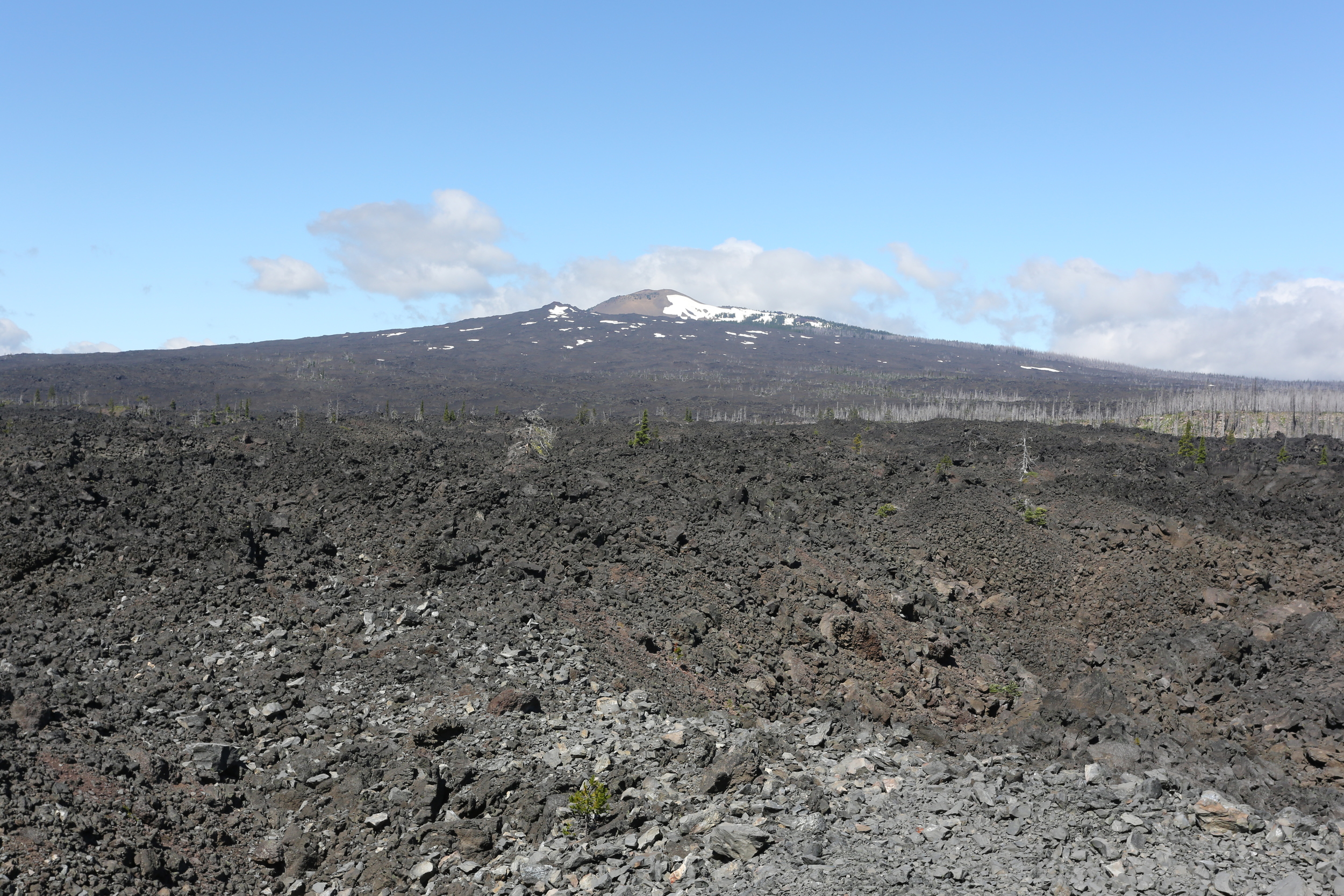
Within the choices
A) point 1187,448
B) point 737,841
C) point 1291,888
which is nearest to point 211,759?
point 737,841

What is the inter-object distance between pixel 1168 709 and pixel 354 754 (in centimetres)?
1641

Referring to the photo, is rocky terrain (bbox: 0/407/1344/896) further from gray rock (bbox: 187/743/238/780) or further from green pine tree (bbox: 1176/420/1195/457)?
green pine tree (bbox: 1176/420/1195/457)

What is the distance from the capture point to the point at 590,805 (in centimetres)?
1084

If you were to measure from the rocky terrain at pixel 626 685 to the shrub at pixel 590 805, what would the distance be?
108 mm

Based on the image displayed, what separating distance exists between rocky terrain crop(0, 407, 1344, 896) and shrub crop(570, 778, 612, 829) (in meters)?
0.11

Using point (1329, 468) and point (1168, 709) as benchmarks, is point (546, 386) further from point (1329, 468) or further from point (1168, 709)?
point (1168, 709)

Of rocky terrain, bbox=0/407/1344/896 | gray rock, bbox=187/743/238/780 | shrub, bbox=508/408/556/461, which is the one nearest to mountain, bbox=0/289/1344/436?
shrub, bbox=508/408/556/461

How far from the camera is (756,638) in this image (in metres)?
17.6

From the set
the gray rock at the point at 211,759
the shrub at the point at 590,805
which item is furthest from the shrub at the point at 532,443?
the shrub at the point at 590,805

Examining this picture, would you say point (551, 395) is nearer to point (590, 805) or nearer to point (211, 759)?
point (211, 759)

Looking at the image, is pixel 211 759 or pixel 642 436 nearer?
pixel 211 759

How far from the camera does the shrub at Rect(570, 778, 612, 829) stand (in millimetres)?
10789

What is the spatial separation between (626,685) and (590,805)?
3.54 meters

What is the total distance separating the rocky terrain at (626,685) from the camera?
33.1ft
